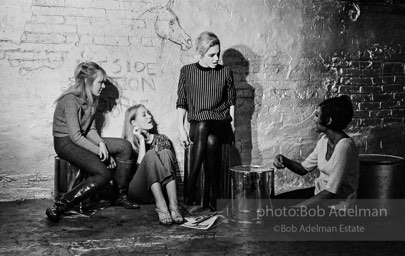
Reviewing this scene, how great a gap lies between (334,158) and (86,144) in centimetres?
249

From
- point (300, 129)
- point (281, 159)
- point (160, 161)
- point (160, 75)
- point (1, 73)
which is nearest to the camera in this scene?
point (281, 159)

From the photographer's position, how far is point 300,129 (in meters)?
7.03

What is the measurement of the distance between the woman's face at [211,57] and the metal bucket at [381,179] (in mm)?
1856

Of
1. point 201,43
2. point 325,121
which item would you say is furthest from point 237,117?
point 325,121

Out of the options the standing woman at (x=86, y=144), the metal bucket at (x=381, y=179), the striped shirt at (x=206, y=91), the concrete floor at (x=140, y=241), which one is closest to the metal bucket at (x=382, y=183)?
the metal bucket at (x=381, y=179)

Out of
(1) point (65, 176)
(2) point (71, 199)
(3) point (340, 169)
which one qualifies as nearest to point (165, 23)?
(1) point (65, 176)

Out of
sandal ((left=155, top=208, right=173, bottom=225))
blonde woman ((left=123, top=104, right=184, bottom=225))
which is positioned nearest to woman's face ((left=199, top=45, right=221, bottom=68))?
blonde woman ((left=123, top=104, right=184, bottom=225))

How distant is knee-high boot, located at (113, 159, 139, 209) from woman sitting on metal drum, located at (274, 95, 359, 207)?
5.72 feet

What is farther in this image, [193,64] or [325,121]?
[193,64]

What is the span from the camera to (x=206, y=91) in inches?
234

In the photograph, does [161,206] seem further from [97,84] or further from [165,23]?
[165,23]

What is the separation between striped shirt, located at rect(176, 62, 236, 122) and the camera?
19.5 ft

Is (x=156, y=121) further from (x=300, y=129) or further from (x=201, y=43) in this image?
(x=300, y=129)

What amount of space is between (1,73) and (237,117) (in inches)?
111
